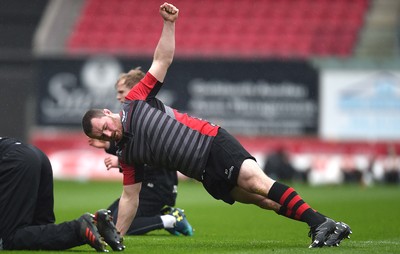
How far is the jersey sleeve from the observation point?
8703 millimetres

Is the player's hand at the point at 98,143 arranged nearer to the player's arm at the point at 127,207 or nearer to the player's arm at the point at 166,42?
the player's arm at the point at 127,207

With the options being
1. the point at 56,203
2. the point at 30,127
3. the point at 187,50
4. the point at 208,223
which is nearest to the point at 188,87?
the point at 187,50

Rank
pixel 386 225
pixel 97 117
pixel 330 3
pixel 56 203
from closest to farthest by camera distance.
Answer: pixel 97 117 < pixel 386 225 < pixel 56 203 < pixel 330 3

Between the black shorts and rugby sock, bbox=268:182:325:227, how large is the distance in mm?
348

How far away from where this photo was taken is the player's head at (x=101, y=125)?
322 inches

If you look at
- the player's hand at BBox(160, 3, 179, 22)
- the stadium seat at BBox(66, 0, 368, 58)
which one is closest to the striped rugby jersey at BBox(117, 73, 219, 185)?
the player's hand at BBox(160, 3, 179, 22)

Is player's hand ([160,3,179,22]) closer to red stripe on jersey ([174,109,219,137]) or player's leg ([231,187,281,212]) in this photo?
red stripe on jersey ([174,109,219,137])

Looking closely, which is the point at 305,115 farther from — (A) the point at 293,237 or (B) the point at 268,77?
(A) the point at 293,237

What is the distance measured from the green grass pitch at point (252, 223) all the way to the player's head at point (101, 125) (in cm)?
97

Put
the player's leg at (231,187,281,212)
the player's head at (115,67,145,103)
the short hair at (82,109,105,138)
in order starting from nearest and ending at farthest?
the short hair at (82,109,105,138) → the player's leg at (231,187,281,212) → the player's head at (115,67,145,103)

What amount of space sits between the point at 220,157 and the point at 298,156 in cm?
2130

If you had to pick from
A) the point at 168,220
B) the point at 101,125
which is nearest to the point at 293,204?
the point at 101,125

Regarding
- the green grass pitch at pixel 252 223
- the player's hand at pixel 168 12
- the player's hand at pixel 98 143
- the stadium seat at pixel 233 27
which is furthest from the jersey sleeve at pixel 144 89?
the stadium seat at pixel 233 27

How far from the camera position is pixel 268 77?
30281mm
